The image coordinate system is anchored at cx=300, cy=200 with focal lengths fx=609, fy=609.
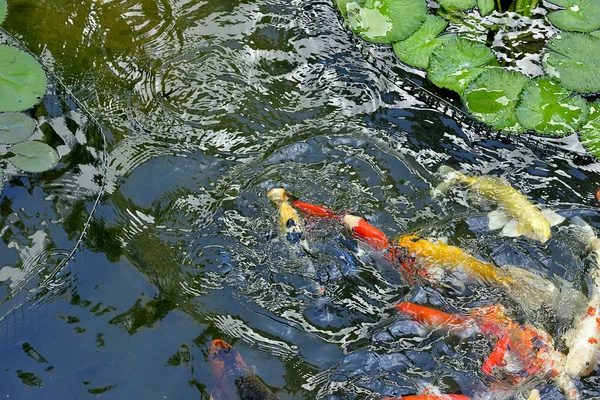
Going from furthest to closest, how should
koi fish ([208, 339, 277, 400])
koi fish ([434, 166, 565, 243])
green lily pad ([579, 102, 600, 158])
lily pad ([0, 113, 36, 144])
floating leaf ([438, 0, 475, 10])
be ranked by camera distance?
1. floating leaf ([438, 0, 475, 10])
2. green lily pad ([579, 102, 600, 158])
3. lily pad ([0, 113, 36, 144])
4. koi fish ([434, 166, 565, 243])
5. koi fish ([208, 339, 277, 400])

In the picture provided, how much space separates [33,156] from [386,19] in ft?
8.48

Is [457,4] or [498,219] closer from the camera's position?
[498,219]

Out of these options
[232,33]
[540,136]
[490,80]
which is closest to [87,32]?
[232,33]

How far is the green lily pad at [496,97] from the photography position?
4.00 meters

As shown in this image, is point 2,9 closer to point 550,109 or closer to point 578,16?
point 550,109

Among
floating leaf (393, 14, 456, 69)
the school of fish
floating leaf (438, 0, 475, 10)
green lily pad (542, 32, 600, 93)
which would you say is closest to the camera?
the school of fish

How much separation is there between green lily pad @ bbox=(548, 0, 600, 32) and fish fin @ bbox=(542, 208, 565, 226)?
152 cm

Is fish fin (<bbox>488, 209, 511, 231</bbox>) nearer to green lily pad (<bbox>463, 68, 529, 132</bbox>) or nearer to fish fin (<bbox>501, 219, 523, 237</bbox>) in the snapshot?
fish fin (<bbox>501, 219, 523, 237</bbox>)

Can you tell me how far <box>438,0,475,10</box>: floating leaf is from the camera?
457 cm

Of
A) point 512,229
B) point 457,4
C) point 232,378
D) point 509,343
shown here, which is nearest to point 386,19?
point 457,4

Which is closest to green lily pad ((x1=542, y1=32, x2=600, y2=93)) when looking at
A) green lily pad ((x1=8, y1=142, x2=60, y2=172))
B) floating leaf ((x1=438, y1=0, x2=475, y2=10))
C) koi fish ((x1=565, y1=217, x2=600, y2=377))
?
floating leaf ((x1=438, y1=0, x2=475, y2=10))

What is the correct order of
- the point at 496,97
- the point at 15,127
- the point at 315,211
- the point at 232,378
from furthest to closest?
the point at 496,97 < the point at 15,127 < the point at 315,211 < the point at 232,378

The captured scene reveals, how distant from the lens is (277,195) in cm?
368

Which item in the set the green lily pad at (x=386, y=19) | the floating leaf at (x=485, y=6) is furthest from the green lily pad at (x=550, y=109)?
the green lily pad at (x=386, y=19)
